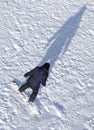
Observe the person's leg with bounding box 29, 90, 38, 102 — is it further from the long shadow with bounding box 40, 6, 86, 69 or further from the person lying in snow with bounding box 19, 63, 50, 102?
the long shadow with bounding box 40, 6, 86, 69

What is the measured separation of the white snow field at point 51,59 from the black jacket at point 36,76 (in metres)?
0.89

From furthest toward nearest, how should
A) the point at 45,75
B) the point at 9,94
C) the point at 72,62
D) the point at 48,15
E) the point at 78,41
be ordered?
the point at 48,15, the point at 78,41, the point at 72,62, the point at 9,94, the point at 45,75

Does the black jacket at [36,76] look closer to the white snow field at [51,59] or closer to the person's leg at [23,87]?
the person's leg at [23,87]

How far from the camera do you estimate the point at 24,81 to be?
13750 mm

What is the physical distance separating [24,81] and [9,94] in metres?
0.79

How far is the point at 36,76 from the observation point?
40.4 feet

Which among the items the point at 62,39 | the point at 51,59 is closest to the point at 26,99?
the point at 51,59

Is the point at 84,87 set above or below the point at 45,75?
below

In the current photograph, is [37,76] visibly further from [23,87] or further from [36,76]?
[23,87]

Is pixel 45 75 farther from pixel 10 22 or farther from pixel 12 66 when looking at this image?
pixel 10 22

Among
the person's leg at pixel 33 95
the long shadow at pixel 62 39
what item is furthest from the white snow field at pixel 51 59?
the person's leg at pixel 33 95

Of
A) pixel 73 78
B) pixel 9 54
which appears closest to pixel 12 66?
pixel 9 54

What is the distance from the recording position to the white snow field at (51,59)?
12969 mm

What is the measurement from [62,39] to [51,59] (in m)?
1.52
